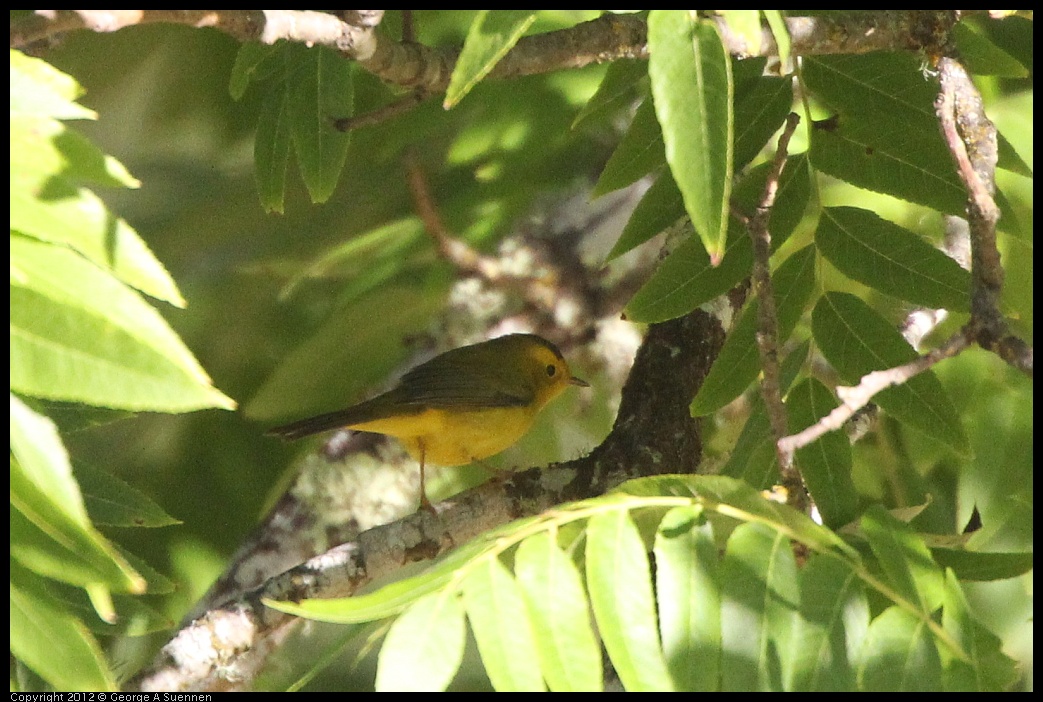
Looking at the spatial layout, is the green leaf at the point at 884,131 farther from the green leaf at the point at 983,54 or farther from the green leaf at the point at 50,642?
the green leaf at the point at 50,642

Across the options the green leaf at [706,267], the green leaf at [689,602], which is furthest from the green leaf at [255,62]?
the green leaf at [689,602]

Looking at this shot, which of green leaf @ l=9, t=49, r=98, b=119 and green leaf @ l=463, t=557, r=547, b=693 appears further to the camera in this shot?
green leaf @ l=463, t=557, r=547, b=693

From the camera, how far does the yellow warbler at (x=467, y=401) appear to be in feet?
11.9

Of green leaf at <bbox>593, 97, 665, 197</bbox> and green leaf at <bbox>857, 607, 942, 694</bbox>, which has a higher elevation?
green leaf at <bbox>593, 97, 665, 197</bbox>

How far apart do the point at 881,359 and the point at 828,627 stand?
74 centimetres

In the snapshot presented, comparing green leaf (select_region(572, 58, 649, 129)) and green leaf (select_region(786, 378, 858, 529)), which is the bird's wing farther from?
green leaf (select_region(786, 378, 858, 529))

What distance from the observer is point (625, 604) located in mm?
1504

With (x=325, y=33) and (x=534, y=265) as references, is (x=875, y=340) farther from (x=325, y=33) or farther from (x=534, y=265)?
(x=534, y=265)

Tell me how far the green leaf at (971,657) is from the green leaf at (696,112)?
2.30ft

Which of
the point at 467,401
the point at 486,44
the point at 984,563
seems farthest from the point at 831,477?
the point at 467,401

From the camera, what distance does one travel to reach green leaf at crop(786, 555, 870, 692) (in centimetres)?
150

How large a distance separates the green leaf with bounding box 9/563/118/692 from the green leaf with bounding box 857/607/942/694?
1060 millimetres

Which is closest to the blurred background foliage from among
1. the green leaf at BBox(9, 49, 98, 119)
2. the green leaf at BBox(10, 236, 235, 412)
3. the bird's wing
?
the bird's wing

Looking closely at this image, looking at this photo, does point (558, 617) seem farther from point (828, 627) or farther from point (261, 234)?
point (261, 234)
